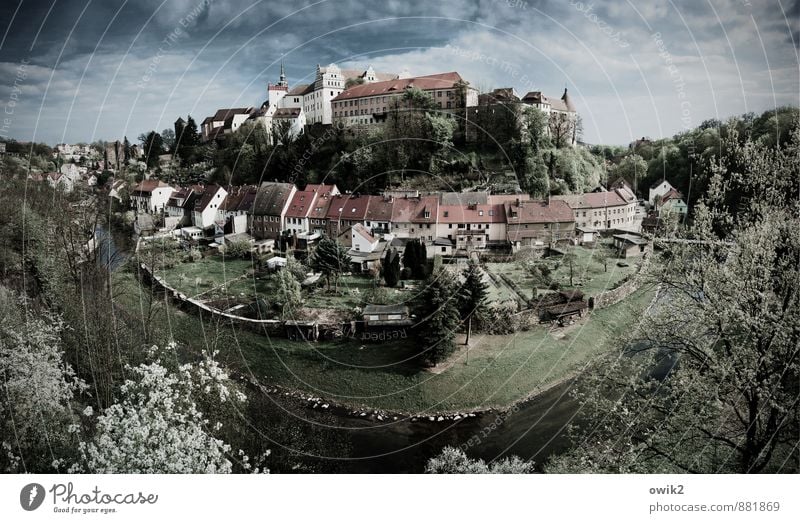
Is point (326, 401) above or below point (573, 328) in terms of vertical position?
below

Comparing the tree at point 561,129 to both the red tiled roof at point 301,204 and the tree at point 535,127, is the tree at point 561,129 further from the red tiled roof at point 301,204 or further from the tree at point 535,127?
the red tiled roof at point 301,204

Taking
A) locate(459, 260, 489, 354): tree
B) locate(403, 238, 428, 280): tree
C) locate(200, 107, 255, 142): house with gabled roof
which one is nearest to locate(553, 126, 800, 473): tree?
locate(459, 260, 489, 354): tree

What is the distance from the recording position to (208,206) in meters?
8.83

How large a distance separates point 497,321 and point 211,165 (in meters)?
6.44

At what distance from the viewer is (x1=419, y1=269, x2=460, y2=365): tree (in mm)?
6012

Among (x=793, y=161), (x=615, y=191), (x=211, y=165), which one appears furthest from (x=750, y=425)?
(x=211, y=165)

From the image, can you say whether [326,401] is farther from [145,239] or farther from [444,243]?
[145,239]

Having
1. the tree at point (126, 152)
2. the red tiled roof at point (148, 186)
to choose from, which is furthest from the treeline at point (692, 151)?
the red tiled roof at point (148, 186)

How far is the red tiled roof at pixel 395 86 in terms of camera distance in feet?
26.3

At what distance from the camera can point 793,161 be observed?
3.42 meters

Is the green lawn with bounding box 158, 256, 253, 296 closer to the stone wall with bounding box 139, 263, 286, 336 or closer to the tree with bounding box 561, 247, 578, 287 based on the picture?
the stone wall with bounding box 139, 263, 286, 336

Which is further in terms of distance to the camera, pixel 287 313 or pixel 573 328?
pixel 287 313

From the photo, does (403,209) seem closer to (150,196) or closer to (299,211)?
(299,211)

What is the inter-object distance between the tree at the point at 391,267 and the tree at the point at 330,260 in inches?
24.4
